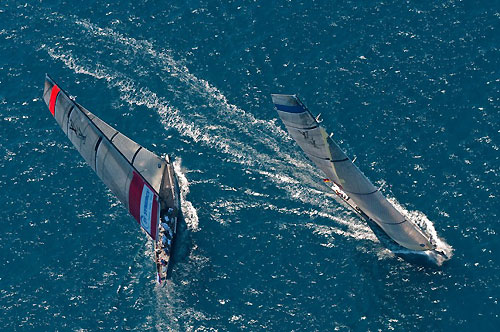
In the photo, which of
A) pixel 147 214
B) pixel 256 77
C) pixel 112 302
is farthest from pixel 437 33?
pixel 112 302

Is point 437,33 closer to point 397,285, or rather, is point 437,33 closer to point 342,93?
point 342,93

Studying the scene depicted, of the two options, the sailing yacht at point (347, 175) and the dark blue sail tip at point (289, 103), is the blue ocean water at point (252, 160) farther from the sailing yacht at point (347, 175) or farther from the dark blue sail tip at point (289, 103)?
the dark blue sail tip at point (289, 103)

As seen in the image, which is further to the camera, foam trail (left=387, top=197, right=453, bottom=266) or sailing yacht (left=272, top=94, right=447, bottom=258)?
foam trail (left=387, top=197, right=453, bottom=266)

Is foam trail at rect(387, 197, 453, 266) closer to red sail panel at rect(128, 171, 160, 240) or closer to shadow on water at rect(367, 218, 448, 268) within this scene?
shadow on water at rect(367, 218, 448, 268)

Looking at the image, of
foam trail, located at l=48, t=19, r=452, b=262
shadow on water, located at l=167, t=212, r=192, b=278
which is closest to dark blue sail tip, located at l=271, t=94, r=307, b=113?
foam trail, located at l=48, t=19, r=452, b=262

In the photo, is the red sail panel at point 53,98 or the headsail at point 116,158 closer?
the headsail at point 116,158

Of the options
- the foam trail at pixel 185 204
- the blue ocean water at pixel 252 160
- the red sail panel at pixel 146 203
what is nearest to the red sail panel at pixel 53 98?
the blue ocean water at pixel 252 160

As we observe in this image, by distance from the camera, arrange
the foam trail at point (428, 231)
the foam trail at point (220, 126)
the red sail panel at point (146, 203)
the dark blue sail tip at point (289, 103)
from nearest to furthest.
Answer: the dark blue sail tip at point (289, 103) < the foam trail at point (428, 231) < the red sail panel at point (146, 203) < the foam trail at point (220, 126)
